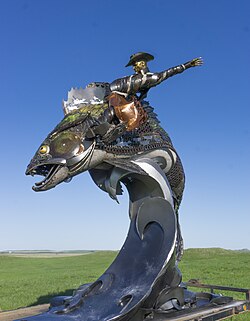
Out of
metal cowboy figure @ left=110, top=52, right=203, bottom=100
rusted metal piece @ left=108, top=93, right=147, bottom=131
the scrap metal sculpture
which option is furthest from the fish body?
metal cowboy figure @ left=110, top=52, right=203, bottom=100

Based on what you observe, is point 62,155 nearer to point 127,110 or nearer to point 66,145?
point 66,145

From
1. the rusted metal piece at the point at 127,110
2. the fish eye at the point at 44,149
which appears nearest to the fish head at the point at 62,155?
the fish eye at the point at 44,149

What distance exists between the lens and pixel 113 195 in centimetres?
569

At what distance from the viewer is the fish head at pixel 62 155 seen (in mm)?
5113

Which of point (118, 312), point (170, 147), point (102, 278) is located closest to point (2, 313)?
point (102, 278)

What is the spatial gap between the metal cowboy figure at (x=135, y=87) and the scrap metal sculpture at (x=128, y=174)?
13 mm

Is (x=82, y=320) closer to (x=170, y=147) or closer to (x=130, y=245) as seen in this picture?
(x=130, y=245)

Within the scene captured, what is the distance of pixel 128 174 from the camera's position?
18.6 feet

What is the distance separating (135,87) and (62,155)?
1.58 meters

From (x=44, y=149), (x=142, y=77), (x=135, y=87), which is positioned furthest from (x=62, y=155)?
(x=142, y=77)

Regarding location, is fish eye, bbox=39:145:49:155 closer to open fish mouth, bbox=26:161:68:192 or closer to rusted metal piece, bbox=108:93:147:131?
open fish mouth, bbox=26:161:68:192

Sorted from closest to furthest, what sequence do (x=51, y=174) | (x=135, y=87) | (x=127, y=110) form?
(x=51, y=174), (x=127, y=110), (x=135, y=87)

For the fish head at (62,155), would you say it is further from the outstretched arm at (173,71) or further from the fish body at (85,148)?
the outstretched arm at (173,71)

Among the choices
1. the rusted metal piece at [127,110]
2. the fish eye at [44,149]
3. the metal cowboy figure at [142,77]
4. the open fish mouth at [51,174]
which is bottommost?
the open fish mouth at [51,174]
